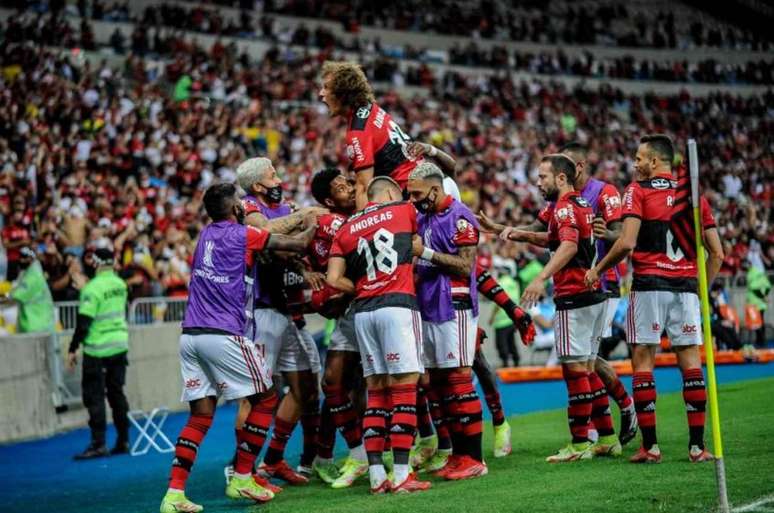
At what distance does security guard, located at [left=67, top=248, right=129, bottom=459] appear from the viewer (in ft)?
40.8

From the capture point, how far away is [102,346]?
1258cm

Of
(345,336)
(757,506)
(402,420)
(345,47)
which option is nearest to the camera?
(757,506)

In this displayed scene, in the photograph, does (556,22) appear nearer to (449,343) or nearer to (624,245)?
(624,245)

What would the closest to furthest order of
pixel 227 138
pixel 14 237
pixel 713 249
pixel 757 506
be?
pixel 757 506 → pixel 713 249 → pixel 14 237 → pixel 227 138

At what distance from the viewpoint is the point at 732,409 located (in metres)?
12.2

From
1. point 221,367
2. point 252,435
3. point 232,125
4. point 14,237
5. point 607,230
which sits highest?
point 232,125

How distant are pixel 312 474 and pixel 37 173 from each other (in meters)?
12.7

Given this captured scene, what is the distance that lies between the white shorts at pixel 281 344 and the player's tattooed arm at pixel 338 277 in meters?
1.06

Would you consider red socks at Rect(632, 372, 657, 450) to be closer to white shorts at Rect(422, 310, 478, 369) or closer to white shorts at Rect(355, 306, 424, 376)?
white shorts at Rect(422, 310, 478, 369)

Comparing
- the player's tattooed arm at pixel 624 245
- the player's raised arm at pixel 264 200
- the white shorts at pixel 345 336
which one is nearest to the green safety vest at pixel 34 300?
the player's raised arm at pixel 264 200

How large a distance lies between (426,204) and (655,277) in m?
1.98

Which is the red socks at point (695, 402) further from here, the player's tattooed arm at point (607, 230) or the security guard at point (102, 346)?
the security guard at point (102, 346)

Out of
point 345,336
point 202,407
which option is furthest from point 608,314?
point 202,407

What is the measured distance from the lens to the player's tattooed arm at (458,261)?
8.54 metres
